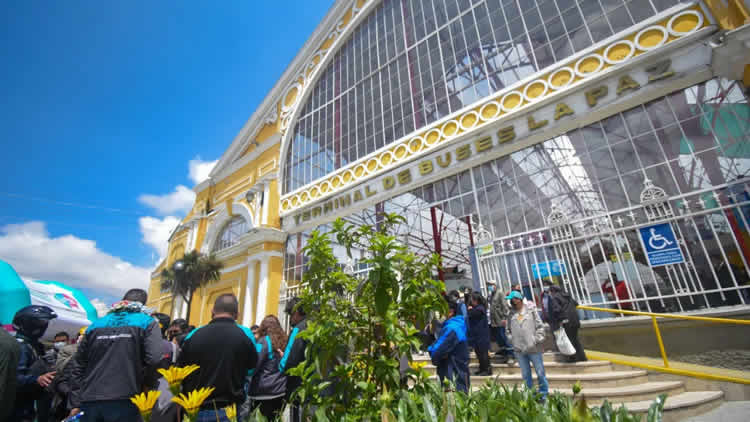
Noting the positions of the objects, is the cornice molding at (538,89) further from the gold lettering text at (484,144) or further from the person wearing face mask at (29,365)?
the person wearing face mask at (29,365)

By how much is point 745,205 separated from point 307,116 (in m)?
14.0

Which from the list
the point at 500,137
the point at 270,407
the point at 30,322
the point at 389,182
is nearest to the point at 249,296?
the point at 389,182

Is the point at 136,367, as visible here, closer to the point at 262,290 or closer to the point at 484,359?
the point at 484,359

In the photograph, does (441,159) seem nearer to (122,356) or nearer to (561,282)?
(561,282)

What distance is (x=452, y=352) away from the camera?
3859 mm

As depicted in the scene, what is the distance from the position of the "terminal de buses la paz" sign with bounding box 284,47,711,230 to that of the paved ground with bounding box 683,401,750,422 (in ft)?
18.4

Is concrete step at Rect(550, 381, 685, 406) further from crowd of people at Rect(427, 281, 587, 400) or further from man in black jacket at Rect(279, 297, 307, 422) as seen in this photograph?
man in black jacket at Rect(279, 297, 307, 422)

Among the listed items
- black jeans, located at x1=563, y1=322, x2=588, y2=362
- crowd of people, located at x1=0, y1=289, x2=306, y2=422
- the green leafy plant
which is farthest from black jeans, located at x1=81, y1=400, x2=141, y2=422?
black jeans, located at x1=563, y1=322, x2=588, y2=362

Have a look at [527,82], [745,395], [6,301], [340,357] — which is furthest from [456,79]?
[6,301]

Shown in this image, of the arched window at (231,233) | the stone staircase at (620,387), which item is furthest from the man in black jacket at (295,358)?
the arched window at (231,233)

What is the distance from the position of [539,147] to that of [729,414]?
19.3ft

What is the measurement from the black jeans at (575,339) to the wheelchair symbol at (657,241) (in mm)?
1960

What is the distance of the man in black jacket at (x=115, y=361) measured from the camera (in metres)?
2.31

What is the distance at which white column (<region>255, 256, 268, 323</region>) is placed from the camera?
12.3 metres
